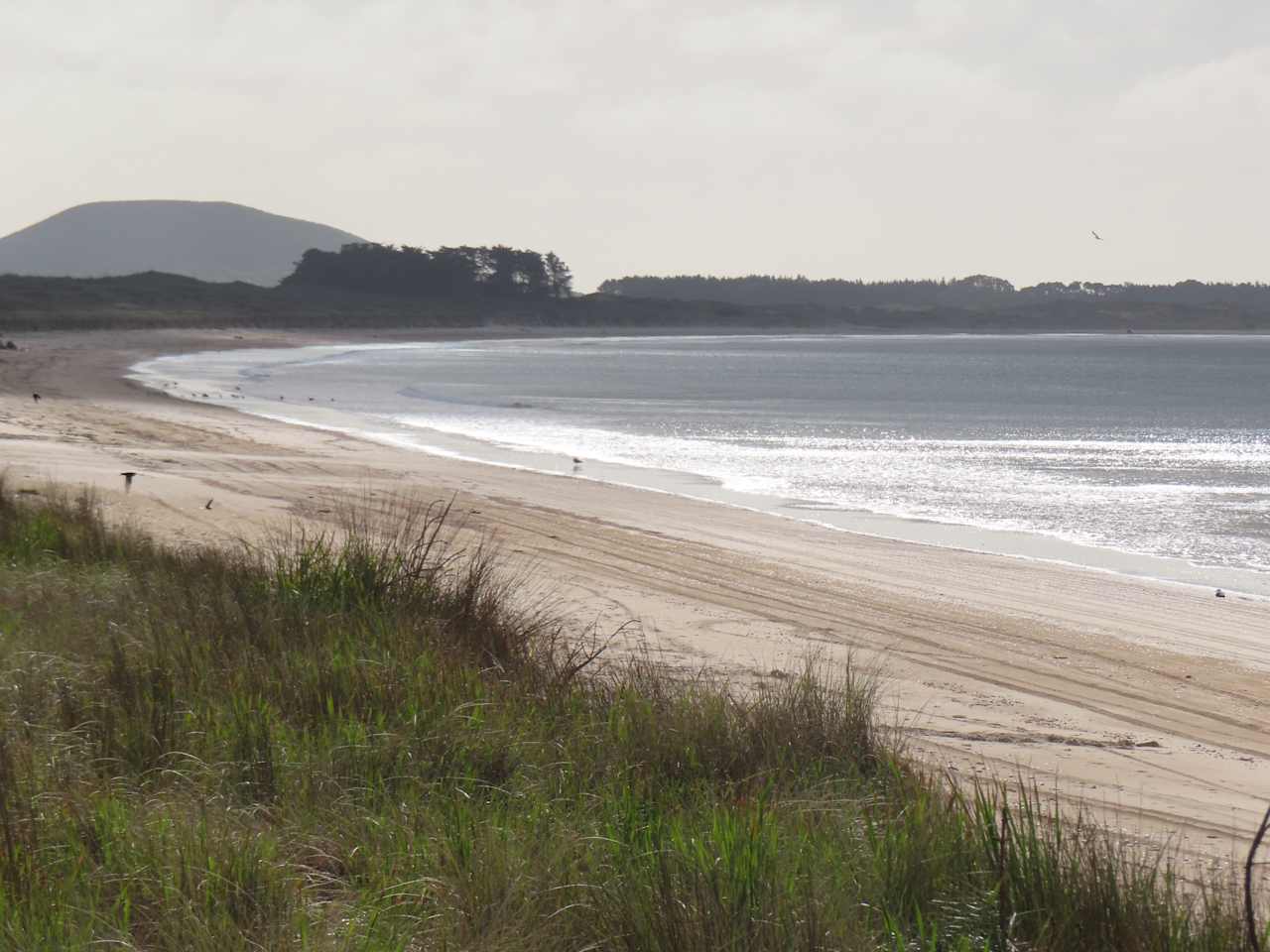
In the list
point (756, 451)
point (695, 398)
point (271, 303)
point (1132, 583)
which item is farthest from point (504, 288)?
point (1132, 583)

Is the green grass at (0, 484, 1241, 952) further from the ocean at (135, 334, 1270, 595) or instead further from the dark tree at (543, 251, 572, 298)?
the dark tree at (543, 251, 572, 298)

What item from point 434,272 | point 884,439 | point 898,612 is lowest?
point 898,612

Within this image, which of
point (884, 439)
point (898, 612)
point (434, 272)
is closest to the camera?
point (898, 612)

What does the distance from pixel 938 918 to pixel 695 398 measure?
40.6 m

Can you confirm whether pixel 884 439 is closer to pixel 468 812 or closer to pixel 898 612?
pixel 898 612

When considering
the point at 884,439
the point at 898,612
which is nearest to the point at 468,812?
the point at 898,612

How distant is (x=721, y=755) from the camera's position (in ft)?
15.2

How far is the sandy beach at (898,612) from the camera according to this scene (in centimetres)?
588

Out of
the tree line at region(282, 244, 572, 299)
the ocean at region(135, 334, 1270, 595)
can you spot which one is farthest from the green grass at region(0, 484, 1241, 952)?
the tree line at region(282, 244, 572, 299)

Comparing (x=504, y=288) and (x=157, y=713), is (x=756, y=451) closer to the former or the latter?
(x=157, y=713)

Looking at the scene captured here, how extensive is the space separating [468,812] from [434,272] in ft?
468

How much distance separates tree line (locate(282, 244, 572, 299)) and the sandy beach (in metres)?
124

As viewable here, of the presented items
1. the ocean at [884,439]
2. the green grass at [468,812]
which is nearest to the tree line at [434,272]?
the ocean at [884,439]

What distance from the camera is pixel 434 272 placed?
→ 5630 inches
